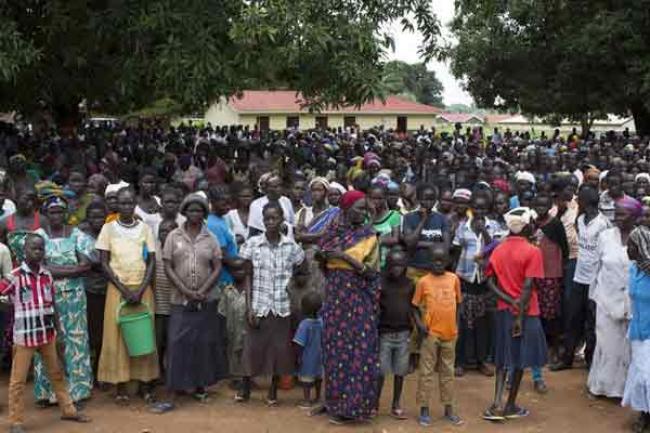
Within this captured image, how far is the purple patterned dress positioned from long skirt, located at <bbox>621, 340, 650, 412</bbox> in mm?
1724

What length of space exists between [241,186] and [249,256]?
1.17 metres

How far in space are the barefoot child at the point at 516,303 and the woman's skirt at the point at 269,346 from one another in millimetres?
1538

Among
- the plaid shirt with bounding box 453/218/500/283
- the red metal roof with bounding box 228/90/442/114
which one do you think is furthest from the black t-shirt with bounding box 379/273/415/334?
the red metal roof with bounding box 228/90/442/114

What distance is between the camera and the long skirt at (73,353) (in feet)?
19.0

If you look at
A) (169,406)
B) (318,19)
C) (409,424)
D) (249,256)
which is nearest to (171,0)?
(318,19)

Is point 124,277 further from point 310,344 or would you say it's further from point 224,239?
point 310,344

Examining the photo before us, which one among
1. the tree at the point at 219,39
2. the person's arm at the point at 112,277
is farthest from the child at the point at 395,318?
the tree at the point at 219,39

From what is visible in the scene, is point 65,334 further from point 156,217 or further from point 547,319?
point 547,319

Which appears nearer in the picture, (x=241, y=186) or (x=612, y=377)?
(x=612, y=377)

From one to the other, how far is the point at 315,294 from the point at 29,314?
203 centimetres

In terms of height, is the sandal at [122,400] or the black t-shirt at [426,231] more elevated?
the black t-shirt at [426,231]

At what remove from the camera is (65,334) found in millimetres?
5816

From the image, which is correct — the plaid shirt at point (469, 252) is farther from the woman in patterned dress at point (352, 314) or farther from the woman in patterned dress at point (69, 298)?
the woman in patterned dress at point (69, 298)

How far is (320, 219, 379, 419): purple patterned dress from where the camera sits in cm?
552
